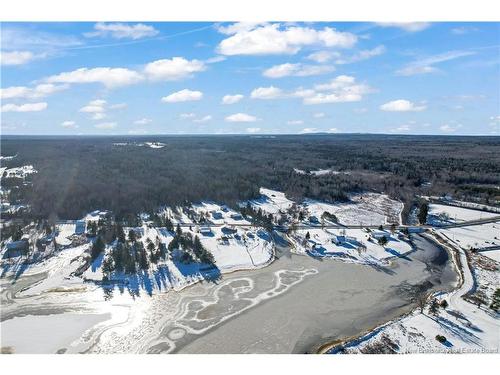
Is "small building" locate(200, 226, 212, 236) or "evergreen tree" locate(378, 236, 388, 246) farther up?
"small building" locate(200, 226, 212, 236)

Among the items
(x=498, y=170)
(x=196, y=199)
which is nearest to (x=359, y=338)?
(x=196, y=199)

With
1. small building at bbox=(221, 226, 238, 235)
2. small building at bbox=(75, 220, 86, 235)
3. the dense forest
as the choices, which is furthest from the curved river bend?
the dense forest

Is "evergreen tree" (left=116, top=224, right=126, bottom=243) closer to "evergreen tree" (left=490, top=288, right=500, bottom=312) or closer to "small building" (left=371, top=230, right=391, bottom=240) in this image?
"small building" (left=371, top=230, right=391, bottom=240)

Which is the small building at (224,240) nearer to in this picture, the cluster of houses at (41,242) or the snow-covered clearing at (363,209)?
the cluster of houses at (41,242)

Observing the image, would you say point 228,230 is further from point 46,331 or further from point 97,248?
point 46,331

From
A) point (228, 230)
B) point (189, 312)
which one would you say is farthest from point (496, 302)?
point (228, 230)

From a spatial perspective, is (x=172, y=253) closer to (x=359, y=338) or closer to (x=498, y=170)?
(x=359, y=338)
